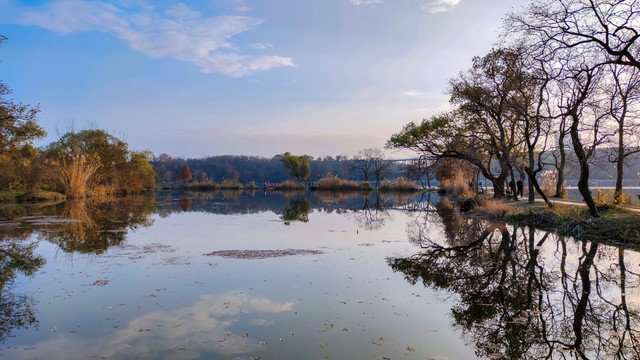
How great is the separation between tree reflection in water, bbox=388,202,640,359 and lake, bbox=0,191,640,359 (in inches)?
1.1

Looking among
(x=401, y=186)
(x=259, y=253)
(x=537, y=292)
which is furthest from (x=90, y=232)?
(x=401, y=186)

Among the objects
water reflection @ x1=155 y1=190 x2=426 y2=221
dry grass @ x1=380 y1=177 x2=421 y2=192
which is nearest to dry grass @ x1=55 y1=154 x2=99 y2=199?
water reflection @ x1=155 y1=190 x2=426 y2=221

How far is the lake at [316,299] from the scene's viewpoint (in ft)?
15.4

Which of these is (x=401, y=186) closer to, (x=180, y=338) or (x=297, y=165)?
(x=297, y=165)

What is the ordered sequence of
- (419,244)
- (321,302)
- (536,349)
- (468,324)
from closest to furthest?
(536,349) → (468,324) → (321,302) → (419,244)

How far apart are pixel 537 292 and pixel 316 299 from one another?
12.3 ft

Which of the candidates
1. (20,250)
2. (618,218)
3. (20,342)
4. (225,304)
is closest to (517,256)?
(618,218)

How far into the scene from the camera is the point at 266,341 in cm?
482

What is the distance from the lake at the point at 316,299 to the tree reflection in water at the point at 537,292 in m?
0.03

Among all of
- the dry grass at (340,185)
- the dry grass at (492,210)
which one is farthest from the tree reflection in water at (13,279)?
the dry grass at (340,185)

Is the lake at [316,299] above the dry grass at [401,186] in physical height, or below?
below

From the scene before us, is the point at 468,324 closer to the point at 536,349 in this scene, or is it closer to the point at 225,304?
the point at 536,349

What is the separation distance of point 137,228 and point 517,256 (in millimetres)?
12979

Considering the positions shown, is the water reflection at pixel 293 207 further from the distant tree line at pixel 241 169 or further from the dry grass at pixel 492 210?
the distant tree line at pixel 241 169
